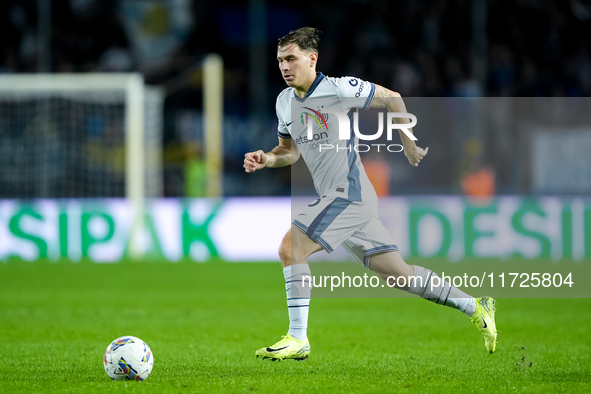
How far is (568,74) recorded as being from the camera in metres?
18.2

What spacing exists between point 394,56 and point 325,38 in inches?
71.5

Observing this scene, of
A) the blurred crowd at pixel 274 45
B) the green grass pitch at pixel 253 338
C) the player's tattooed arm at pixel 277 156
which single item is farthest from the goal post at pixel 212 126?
the player's tattooed arm at pixel 277 156

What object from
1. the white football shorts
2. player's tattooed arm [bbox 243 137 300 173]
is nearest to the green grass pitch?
the white football shorts

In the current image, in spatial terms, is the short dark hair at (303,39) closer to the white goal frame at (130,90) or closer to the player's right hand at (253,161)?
the player's right hand at (253,161)

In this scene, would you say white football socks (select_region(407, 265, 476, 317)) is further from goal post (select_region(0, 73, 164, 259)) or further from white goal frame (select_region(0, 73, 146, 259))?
goal post (select_region(0, 73, 164, 259))

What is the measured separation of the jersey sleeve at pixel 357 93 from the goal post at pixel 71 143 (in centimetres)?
1026

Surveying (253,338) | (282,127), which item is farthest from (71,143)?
(282,127)

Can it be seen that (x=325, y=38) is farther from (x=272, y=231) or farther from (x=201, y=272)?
(x=201, y=272)

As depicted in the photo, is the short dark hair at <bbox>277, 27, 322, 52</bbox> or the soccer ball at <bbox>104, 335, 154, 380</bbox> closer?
the soccer ball at <bbox>104, 335, 154, 380</bbox>

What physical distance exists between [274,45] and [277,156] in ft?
49.2

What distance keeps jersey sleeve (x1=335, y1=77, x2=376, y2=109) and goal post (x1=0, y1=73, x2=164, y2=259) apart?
10257 mm

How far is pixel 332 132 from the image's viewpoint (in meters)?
5.50

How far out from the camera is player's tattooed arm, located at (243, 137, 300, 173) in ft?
17.9

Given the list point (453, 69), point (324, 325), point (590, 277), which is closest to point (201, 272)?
point (324, 325)
